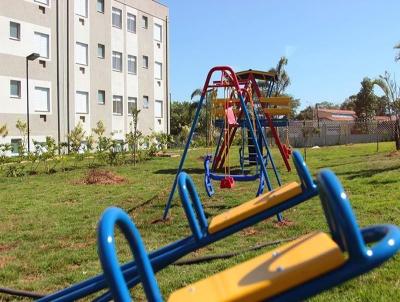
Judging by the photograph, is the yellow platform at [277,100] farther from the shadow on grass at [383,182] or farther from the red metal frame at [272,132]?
the shadow on grass at [383,182]

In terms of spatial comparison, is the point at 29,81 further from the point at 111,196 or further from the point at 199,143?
the point at 111,196

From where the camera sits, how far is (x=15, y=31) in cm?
2636

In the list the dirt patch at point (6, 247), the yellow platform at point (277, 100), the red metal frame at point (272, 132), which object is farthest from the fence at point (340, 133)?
the dirt patch at point (6, 247)

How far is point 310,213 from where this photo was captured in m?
7.65

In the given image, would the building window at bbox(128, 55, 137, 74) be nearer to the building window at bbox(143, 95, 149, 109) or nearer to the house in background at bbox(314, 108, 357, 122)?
the building window at bbox(143, 95, 149, 109)

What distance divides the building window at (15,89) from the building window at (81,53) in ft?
15.7

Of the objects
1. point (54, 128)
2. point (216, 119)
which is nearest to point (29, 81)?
point (54, 128)

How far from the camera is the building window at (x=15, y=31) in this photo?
85.6 feet

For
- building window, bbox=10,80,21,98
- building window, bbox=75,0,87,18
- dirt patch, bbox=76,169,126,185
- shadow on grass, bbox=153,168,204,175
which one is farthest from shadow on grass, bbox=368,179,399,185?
building window, bbox=75,0,87,18

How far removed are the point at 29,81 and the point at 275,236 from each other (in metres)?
22.8

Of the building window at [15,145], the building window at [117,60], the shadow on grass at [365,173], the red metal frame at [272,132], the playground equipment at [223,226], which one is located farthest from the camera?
the building window at [117,60]

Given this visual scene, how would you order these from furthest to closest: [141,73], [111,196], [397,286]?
[141,73] < [111,196] < [397,286]

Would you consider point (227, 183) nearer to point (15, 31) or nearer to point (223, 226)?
point (223, 226)

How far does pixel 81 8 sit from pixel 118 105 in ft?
21.2
